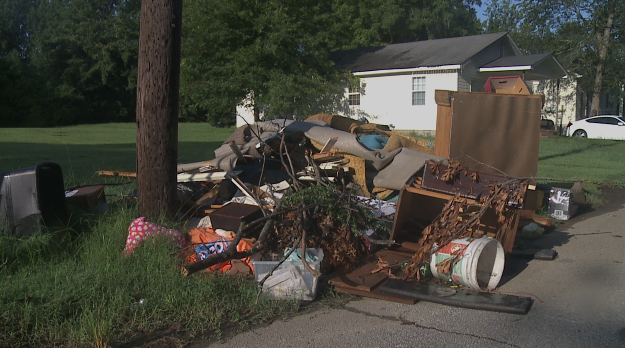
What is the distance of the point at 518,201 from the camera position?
17.9ft

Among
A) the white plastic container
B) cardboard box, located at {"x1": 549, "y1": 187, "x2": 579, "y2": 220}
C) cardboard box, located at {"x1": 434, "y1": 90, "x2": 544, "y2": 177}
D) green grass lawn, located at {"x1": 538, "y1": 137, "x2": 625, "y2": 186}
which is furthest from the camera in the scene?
green grass lawn, located at {"x1": 538, "y1": 137, "x2": 625, "y2": 186}

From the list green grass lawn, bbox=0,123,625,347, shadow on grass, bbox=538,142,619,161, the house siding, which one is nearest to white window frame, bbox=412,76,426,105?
the house siding

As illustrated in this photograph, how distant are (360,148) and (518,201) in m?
2.65

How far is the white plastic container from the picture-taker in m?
4.58

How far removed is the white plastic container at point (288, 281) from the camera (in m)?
4.58

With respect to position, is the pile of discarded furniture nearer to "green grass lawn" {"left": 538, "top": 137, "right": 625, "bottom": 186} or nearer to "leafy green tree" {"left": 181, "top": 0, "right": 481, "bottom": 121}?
"green grass lawn" {"left": 538, "top": 137, "right": 625, "bottom": 186}

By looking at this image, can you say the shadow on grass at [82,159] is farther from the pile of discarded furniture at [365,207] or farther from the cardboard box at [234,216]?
the cardboard box at [234,216]

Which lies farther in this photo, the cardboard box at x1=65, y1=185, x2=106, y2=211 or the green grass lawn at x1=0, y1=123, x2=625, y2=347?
the cardboard box at x1=65, y1=185, x2=106, y2=211

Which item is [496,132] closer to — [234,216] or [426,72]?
[234,216]

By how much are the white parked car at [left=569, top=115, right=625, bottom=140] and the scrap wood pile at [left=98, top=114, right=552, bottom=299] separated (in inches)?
876

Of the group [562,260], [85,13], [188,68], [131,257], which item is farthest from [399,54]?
[85,13]

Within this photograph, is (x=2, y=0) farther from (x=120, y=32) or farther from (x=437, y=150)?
(x=437, y=150)

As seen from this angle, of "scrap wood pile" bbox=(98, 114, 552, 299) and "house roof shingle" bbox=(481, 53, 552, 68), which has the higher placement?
"house roof shingle" bbox=(481, 53, 552, 68)

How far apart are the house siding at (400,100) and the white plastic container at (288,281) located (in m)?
19.2
